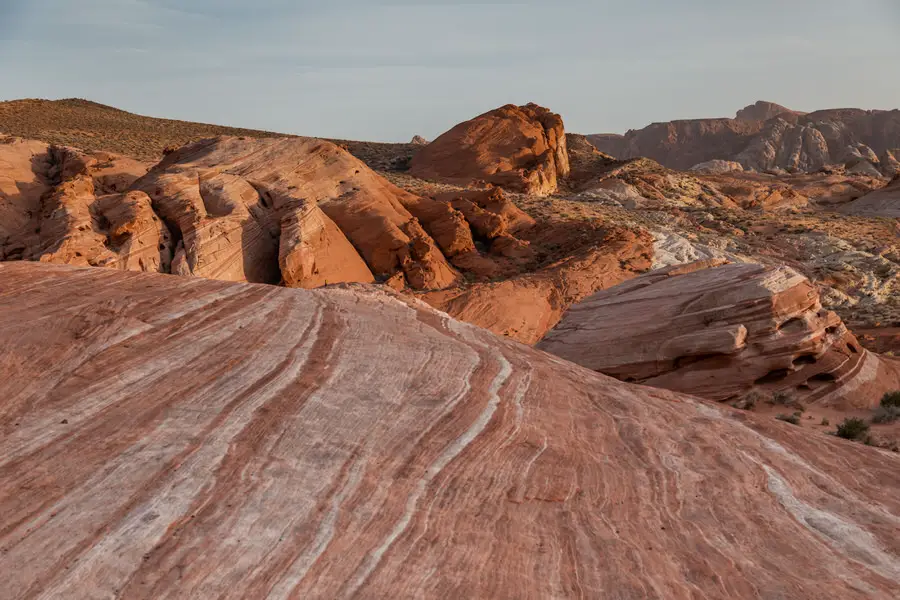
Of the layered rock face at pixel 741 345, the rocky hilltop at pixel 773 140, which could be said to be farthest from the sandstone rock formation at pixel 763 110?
the layered rock face at pixel 741 345

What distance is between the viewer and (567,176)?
56344 millimetres

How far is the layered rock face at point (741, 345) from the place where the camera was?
44.9ft

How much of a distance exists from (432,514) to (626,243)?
82.7ft

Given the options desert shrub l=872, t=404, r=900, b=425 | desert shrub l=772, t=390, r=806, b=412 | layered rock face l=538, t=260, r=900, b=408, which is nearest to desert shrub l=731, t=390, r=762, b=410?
layered rock face l=538, t=260, r=900, b=408

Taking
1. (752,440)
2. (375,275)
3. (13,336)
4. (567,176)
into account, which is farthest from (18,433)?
(567,176)

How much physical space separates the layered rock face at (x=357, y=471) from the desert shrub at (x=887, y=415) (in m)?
4.72

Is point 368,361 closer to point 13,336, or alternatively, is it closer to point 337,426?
point 337,426

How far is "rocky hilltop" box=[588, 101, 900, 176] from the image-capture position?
13000cm

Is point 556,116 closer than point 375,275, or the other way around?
point 375,275

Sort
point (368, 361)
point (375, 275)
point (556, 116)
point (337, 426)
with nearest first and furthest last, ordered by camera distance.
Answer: point (337, 426)
point (368, 361)
point (375, 275)
point (556, 116)

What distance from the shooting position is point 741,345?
1353cm

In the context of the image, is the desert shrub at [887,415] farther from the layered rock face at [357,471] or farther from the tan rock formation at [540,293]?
the tan rock formation at [540,293]

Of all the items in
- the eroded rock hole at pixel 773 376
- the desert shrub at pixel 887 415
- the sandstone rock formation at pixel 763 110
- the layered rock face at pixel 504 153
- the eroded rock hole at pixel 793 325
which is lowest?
the desert shrub at pixel 887 415

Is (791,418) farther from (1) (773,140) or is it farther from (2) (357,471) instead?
(1) (773,140)
